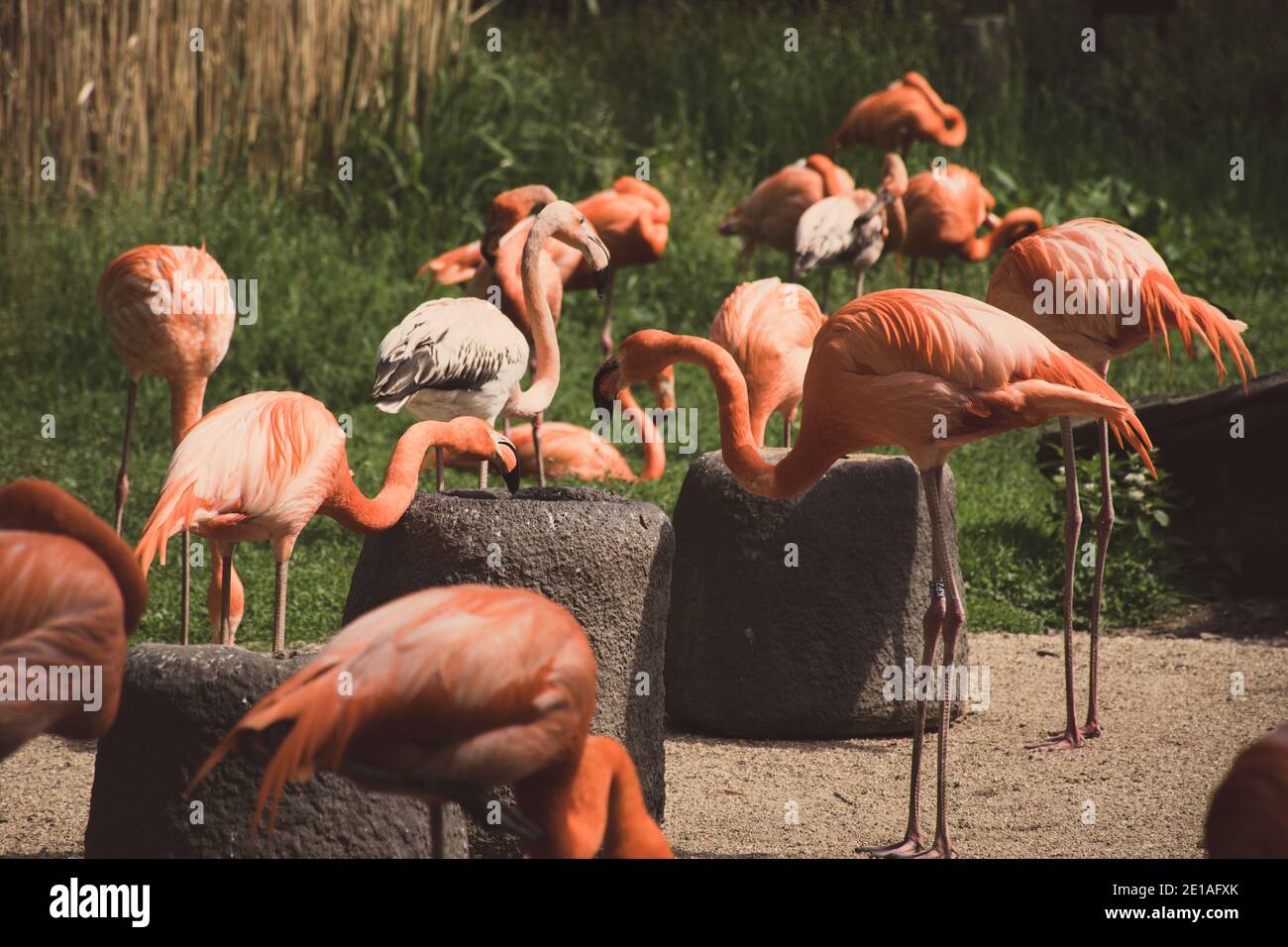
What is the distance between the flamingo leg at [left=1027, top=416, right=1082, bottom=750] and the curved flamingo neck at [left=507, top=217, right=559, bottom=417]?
73.8 inches

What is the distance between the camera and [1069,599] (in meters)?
4.92

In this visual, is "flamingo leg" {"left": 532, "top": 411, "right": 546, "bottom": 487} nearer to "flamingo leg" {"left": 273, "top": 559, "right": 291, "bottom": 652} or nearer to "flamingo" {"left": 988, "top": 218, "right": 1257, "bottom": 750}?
"flamingo" {"left": 988, "top": 218, "right": 1257, "bottom": 750}

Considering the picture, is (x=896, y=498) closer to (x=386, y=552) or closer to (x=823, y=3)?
(x=386, y=552)

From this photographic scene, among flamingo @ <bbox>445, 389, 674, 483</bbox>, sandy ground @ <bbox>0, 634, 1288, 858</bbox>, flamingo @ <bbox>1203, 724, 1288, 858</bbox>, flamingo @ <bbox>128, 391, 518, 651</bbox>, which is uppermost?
flamingo @ <bbox>445, 389, 674, 483</bbox>

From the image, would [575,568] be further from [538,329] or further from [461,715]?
[538,329]

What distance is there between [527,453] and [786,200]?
2.57 m

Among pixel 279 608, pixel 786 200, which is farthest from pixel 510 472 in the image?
pixel 786 200

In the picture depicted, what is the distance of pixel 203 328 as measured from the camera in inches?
215

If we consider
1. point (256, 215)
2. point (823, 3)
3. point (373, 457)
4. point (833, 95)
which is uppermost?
point (823, 3)

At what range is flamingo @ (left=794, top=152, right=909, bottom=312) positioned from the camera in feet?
25.0

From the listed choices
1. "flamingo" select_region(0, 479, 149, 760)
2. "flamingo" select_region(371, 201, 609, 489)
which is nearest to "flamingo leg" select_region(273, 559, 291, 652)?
"flamingo" select_region(371, 201, 609, 489)

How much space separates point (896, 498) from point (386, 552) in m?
1.70

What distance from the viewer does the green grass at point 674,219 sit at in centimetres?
677
